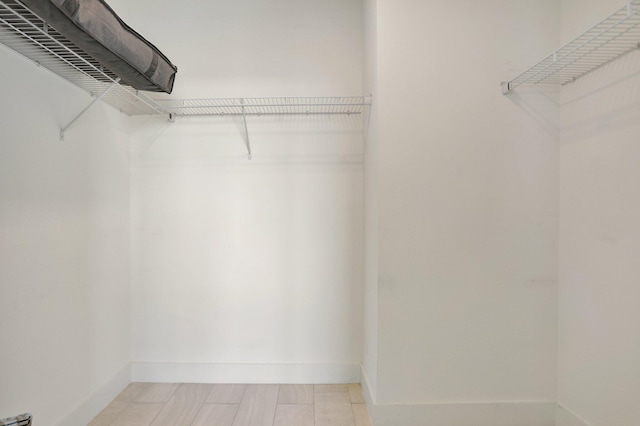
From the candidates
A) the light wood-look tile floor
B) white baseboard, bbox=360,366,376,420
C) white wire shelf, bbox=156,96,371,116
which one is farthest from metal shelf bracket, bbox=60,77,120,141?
white baseboard, bbox=360,366,376,420

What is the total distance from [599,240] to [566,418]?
88cm

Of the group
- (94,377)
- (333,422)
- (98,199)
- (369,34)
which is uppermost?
(369,34)

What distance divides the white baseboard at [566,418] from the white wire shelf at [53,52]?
8.63 ft

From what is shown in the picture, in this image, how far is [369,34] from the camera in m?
1.90

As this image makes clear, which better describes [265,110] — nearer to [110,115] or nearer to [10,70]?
[110,115]

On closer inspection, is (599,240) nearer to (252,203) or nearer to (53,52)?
(252,203)

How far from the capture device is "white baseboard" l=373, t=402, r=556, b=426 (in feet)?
5.45

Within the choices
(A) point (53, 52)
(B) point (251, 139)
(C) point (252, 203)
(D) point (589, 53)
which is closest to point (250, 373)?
(C) point (252, 203)

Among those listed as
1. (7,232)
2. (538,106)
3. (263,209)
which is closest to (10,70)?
(7,232)

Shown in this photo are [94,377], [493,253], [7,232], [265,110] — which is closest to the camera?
[7,232]

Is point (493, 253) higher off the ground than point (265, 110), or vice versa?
point (265, 110)

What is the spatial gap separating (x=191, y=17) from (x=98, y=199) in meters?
1.28

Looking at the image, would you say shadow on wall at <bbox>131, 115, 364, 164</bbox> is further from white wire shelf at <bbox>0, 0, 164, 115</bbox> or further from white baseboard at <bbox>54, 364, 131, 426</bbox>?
A: white baseboard at <bbox>54, 364, 131, 426</bbox>

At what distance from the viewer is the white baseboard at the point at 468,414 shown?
1662mm
